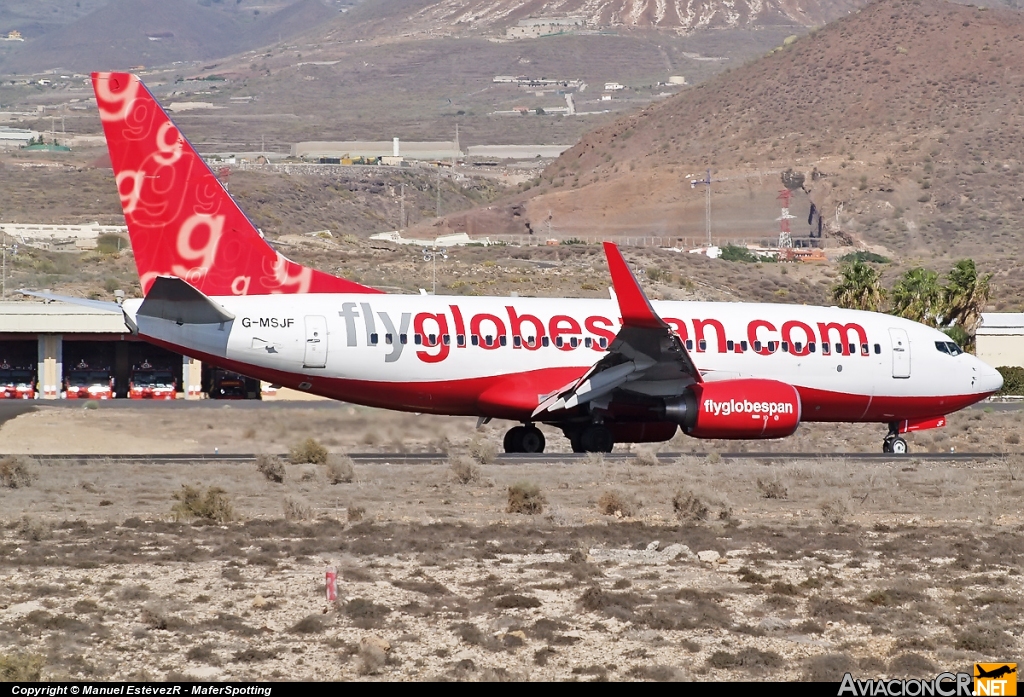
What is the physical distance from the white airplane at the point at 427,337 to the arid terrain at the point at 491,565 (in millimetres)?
1026

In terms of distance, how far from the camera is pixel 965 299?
5784cm

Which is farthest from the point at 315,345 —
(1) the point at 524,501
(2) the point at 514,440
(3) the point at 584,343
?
(1) the point at 524,501

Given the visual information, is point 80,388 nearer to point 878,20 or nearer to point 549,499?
point 549,499

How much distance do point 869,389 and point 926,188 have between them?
90955 millimetres

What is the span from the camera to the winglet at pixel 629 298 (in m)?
27.3

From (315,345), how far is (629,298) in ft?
19.4

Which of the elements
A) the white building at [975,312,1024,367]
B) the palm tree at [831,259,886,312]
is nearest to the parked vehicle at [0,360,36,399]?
the palm tree at [831,259,886,312]

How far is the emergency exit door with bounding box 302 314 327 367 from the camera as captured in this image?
27922 mm

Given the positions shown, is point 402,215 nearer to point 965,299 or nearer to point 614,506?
point 965,299

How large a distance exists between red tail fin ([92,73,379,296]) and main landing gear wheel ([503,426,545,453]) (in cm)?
580

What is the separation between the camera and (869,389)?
31.8 meters

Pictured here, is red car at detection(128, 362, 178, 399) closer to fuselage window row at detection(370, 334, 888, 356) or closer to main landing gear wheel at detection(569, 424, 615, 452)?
fuselage window row at detection(370, 334, 888, 356)

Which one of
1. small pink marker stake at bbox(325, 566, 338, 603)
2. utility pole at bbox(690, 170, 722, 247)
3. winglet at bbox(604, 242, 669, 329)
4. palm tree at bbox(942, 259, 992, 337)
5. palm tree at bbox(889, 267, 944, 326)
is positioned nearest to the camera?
small pink marker stake at bbox(325, 566, 338, 603)

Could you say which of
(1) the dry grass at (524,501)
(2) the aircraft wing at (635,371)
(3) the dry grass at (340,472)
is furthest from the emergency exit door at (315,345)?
(1) the dry grass at (524,501)
